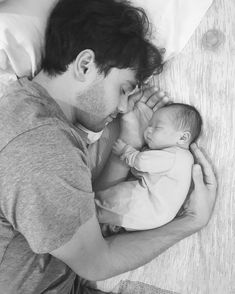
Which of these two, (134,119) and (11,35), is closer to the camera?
(11,35)

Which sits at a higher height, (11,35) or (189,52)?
(189,52)

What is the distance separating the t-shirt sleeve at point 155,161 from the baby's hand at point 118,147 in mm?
88

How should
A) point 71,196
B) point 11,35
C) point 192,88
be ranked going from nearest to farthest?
point 71,196, point 11,35, point 192,88

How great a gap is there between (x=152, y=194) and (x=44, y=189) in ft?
1.21

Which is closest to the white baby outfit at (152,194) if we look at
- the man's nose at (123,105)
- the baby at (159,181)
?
the baby at (159,181)

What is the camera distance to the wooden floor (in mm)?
1187

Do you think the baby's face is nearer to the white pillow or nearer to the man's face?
the man's face

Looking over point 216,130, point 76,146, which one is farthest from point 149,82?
point 76,146

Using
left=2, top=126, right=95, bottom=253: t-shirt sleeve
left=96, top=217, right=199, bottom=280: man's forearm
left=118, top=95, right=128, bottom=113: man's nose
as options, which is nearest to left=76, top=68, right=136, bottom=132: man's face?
left=118, top=95, right=128, bottom=113: man's nose

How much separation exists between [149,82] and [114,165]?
10.8 inches

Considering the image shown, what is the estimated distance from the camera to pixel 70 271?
1210mm

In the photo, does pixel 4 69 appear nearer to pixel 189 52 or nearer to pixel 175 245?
pixel 189 52

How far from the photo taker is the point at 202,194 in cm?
118

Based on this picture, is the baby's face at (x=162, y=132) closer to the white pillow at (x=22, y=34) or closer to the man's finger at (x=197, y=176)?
the man's finger at (x=197, y=176)
